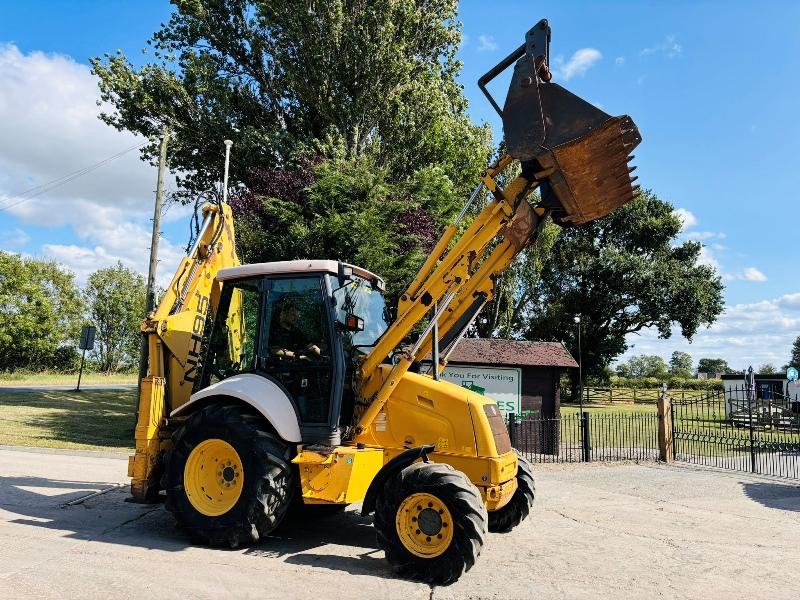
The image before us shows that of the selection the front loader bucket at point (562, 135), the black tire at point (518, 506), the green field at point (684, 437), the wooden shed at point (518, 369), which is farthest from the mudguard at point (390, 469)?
the wooden shed at point (518, 369)

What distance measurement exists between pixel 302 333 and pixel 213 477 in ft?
5.82

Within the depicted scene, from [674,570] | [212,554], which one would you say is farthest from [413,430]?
[674,570]

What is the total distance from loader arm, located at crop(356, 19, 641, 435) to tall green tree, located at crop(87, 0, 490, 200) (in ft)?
39.9

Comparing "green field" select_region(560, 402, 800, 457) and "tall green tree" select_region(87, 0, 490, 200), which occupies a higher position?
"tall green tree" select_region(87, 0, 490, 200)

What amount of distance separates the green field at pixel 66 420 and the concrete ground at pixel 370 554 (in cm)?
534

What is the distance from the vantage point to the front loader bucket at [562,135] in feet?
17.9

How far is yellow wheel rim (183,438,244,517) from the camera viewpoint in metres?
6.26

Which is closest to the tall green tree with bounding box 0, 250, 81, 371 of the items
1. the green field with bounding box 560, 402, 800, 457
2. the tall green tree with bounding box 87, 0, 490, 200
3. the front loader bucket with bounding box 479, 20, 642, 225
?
the tall green tree with bounding box 87, 0, 490, 200

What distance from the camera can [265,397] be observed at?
6.29 m

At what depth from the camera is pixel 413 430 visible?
6285 millimetres

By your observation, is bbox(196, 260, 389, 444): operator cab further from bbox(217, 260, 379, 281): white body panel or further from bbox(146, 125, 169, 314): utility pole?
bbox(146, 125, 169, 314): utility pole

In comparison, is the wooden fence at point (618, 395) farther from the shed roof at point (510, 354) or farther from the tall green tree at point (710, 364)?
the tall green tree at point (710, 364)

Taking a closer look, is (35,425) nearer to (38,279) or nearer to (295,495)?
(295,495)

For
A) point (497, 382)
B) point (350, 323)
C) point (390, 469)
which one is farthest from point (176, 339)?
point (497, 382)
